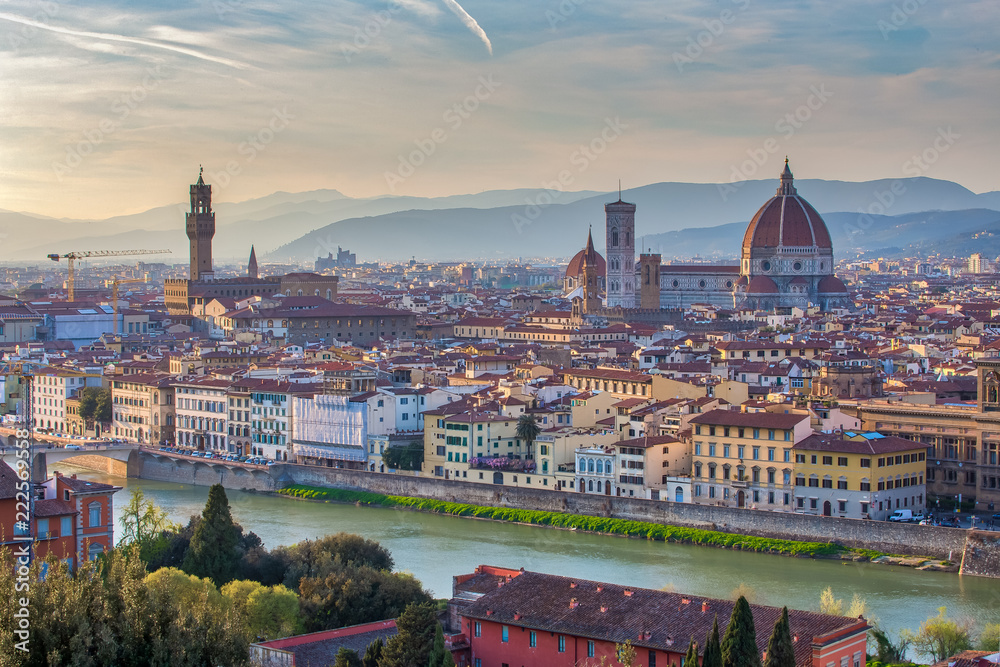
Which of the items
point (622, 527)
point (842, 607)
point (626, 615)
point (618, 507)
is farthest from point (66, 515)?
point (618, 507)

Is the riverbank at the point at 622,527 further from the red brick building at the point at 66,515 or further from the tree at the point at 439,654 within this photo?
the tree at the point at 439,654

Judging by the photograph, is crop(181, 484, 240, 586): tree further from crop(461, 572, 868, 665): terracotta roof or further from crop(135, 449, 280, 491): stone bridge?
crop(135, 449, 280, 491): stone bridge

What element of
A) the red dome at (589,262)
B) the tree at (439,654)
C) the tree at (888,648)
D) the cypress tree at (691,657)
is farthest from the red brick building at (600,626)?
the red dome at (589,262)

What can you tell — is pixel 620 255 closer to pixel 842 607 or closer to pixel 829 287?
pixel 829 287

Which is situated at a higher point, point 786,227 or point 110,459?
point 786,227

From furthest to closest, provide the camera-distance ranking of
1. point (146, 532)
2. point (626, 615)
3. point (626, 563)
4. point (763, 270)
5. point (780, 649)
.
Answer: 1. point (763, 270)
2. point (626, 563)
3. point (146, 532)
4. point (626, 615)
5. point (780, 649)

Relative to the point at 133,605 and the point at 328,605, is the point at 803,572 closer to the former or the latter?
the point at 328,605

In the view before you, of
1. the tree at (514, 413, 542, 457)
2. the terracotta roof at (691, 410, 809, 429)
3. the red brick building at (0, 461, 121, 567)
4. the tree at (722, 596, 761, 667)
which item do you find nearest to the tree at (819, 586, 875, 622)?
the tree at (722, 596, 761, 667)

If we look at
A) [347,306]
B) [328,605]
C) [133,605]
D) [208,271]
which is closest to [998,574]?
[328,605]
